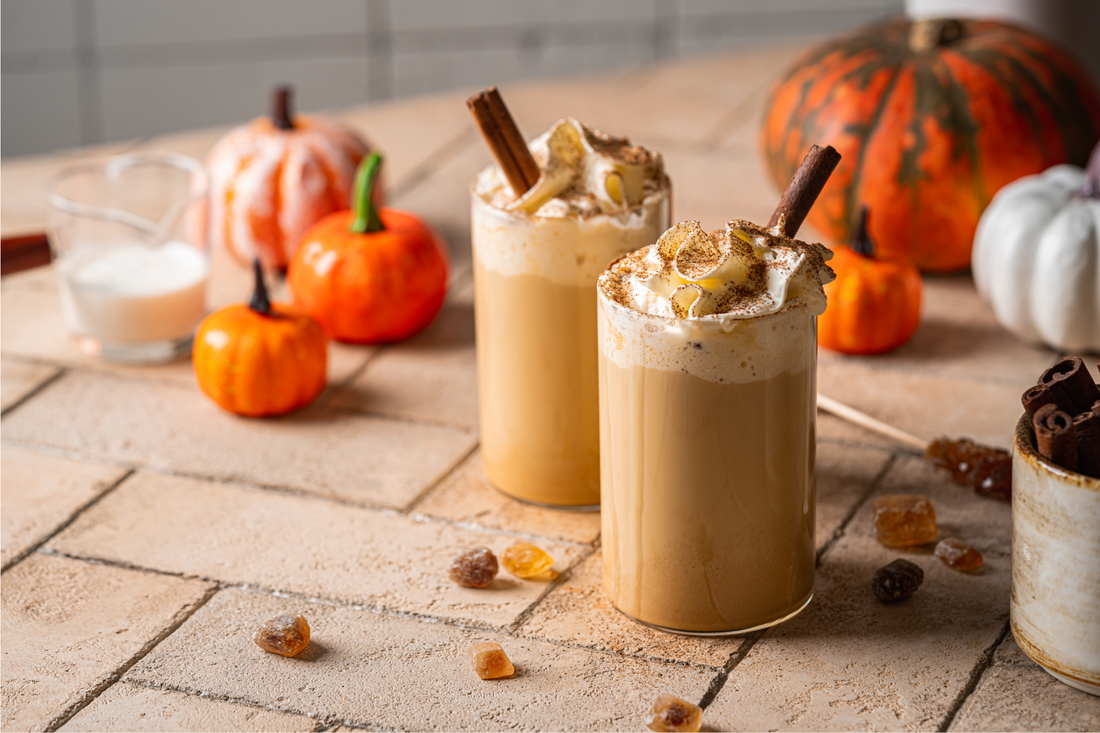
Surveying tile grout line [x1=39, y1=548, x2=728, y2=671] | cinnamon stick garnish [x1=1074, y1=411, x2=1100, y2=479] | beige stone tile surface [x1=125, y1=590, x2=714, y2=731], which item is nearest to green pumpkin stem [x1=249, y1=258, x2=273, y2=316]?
tile grout line [x1=39, y1=548, x2=728, y2=671]

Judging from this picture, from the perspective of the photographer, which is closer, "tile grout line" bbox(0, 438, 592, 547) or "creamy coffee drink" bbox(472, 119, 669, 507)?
"creamy coffee drink" bbox(472, 119, 669, 507)

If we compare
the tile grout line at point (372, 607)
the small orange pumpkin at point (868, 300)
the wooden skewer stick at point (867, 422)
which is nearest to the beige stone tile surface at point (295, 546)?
the tile grout line at point (372, 607)

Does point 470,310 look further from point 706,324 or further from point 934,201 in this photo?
point 706,324

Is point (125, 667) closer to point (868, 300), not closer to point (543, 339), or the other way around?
point (543, 339)

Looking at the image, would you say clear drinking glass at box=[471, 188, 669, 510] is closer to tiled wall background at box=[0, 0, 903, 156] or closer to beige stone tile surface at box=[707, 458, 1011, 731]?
beige stone tile surface at box=[707, 458, 1011, 731]

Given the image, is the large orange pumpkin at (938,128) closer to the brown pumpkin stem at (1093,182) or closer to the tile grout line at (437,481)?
the brown pumpkin stem at (1093,182)

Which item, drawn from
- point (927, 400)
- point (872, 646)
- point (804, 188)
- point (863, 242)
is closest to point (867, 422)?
point (927, 400)

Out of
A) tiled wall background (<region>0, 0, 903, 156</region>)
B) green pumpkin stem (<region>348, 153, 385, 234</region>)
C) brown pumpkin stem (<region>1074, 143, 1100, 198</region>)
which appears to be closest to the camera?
brown pumpkin stem (<region>1074, 143, 1100, 198</region>)
